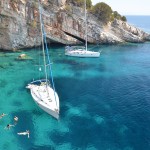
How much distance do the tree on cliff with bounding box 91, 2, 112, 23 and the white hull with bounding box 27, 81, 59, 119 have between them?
50082 millimetres

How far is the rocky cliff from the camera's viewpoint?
7025cm

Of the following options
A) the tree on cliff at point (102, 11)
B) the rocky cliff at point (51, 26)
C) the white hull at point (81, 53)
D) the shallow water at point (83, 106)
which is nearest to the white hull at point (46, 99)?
the shallow water at point (83, 106)

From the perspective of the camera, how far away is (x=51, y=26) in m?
77.2

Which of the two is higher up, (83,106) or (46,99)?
(46,99)

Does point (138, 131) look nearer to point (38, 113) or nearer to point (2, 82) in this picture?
point (38, 113)

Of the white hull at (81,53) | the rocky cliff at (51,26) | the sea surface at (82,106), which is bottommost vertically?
the sea surface at (82,106)

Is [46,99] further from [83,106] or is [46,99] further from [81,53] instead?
[81,53]

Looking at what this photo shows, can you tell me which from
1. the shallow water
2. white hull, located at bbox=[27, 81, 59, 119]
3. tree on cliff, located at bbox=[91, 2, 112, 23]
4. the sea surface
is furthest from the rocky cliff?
white hull, located at bbox=[27, 81, 59, 119]

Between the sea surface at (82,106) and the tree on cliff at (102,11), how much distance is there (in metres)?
23.4

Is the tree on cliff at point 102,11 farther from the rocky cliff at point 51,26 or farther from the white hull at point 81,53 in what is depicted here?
the white hull at point 81,53

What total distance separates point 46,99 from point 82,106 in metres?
6.38

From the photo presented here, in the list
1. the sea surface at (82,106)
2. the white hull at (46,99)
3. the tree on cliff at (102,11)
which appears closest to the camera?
the sea surface at (82,106)

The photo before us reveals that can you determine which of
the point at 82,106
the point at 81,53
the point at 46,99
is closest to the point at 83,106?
the point at 82,106

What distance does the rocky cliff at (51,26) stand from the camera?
70250 mm
